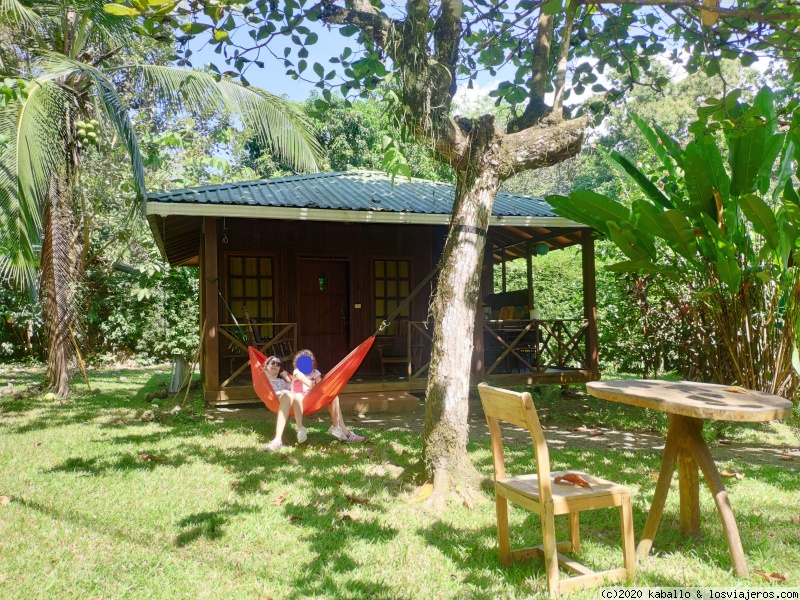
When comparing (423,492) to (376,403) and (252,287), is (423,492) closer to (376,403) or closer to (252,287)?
(376,403)

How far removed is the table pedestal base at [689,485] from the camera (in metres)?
2.98

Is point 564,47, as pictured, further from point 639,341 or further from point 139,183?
point 639,341

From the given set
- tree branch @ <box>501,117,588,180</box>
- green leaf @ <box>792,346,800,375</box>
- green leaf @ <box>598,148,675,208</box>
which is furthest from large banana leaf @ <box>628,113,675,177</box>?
green leaf @ <box>792,346,800,375</box>

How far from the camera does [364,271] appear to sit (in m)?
10.4

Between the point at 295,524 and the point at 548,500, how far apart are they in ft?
5.51

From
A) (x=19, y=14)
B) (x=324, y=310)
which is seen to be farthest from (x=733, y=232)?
(x=19, y=14)

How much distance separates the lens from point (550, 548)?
2705 mm

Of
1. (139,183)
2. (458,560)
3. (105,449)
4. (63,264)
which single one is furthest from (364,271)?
(458,560)

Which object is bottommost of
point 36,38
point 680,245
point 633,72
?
point 680,245

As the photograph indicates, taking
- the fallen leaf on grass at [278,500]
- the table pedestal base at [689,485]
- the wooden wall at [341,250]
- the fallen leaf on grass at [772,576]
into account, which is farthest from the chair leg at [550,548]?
the wooden wall at [341,250]

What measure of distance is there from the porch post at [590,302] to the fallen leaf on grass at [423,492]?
5572mm

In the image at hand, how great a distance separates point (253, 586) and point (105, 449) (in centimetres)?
348

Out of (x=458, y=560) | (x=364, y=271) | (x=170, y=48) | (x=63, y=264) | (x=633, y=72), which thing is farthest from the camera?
(x=170, y=48)

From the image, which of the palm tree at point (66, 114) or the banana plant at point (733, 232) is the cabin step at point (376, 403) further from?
the palm tree at point (66, 114)
